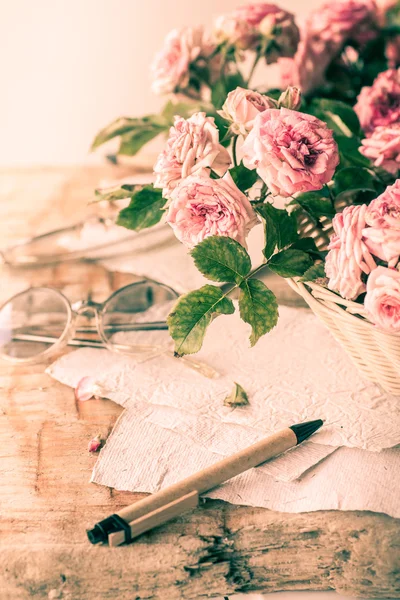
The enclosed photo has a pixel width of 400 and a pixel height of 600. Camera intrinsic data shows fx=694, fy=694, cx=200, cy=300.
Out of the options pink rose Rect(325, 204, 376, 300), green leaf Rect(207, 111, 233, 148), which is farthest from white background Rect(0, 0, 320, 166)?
pink rose Rect(325, 204, 376, 300)

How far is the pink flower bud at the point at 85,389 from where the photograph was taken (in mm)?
652

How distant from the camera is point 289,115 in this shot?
524mm

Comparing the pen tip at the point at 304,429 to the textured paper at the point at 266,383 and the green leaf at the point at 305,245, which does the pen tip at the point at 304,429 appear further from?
the green leaf at the point at 305,245

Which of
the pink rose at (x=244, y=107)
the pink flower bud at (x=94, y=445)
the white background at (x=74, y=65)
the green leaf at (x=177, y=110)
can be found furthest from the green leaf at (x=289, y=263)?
the white background at (x=74, y=65)

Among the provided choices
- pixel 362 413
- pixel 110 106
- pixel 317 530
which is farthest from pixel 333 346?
pixel 110 106

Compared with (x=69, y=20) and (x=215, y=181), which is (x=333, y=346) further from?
(x=69, y=20)

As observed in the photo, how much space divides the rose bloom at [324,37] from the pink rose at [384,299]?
1.54 ft

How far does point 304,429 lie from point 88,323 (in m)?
0.30

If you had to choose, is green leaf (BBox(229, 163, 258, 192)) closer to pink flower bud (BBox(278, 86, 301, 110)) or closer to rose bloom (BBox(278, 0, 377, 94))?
pink flower bud (BBox(278, 86, 301, 110))

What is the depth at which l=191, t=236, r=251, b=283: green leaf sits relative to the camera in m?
0.54

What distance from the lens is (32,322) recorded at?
2.52 ft

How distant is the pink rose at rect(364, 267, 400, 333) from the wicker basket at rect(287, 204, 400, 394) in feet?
0.10

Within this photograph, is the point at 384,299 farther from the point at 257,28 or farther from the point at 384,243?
the point at 257,28

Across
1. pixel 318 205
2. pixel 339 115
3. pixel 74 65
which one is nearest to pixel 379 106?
pixel 339 115
